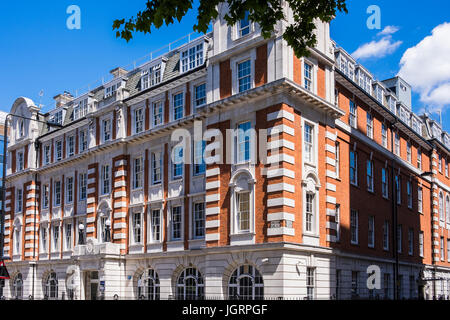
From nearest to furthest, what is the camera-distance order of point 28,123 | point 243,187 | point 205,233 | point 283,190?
point 283,190
point 243,187
point 205,233
point 28,123

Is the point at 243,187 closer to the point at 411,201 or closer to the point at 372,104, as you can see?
the point at 372,104

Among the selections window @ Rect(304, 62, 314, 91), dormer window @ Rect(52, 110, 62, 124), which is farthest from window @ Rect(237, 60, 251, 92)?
dormer window @ Rect(52, 110, 62, 124)

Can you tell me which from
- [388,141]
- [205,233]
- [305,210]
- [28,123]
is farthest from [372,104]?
[28,123]

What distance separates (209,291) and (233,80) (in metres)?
12.3

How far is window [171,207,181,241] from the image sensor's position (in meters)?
35.7

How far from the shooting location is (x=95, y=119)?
146 ft

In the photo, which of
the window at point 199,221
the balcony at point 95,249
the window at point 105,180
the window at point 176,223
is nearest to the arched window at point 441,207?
the window at point 199,221

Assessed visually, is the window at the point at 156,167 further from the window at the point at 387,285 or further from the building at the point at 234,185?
the window at the point at 387,285

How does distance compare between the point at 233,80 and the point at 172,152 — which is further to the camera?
the point at 172,152

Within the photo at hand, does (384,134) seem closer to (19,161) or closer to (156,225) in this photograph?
(156,225)

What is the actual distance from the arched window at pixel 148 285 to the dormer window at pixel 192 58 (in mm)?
14189

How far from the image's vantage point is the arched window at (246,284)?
2906cm

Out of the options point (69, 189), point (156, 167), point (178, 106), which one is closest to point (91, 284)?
point (69, 189)

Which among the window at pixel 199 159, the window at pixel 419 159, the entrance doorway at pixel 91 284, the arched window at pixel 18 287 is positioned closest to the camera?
the window at pixel 199 159
